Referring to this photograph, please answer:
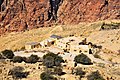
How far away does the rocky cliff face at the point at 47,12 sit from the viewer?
3890 inches

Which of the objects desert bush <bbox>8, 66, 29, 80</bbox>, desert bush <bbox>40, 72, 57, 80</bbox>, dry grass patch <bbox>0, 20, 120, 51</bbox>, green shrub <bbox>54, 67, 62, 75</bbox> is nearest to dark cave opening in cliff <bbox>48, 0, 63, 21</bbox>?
dry grass patch <bbox>0, 20, 120, 51</bbox>

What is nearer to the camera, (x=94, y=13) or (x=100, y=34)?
(x=100, y=34)

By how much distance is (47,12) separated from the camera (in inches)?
3971

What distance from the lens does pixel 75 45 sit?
56344mm

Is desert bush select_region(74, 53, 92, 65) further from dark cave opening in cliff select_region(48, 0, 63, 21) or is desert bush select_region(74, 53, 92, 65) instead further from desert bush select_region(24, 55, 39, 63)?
dark cave opening in cliff select_region(48, 0, 63, 21)

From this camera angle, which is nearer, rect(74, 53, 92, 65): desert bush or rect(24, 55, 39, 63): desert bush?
rect(24, 55, 39, 63): desert bush

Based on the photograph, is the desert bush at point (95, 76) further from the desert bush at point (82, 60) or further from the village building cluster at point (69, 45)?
the village building cluster at point (69, 45)

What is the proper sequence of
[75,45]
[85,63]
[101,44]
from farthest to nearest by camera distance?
[101,44], [75,45], [85,63]

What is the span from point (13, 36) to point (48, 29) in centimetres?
768

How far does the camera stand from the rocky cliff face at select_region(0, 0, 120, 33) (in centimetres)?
9881

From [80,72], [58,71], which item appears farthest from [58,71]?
[80,72]

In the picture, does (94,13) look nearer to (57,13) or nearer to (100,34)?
(57,13)

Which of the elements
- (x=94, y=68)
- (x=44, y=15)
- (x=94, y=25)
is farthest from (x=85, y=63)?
(x=44, y=15)

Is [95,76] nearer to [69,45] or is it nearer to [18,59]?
[18,59]
